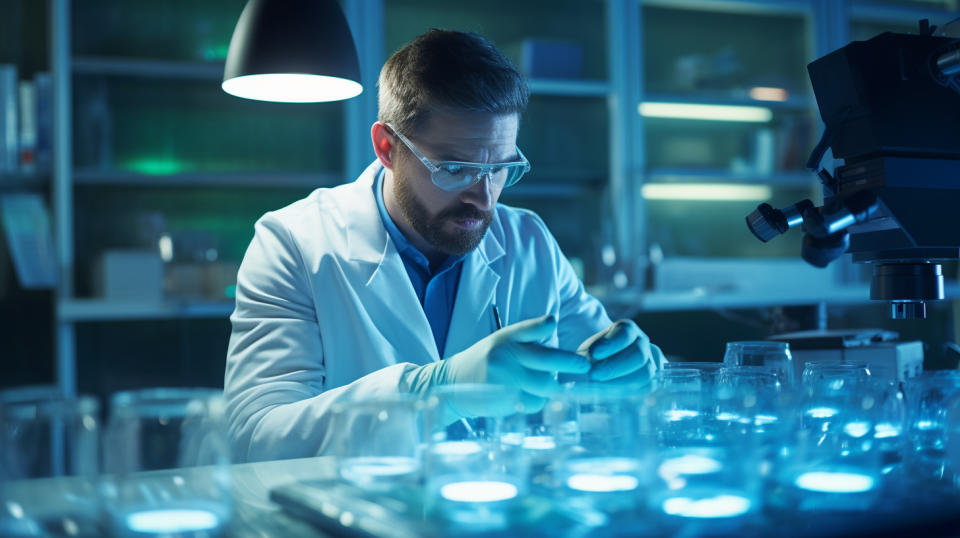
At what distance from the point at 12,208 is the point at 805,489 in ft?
10.1

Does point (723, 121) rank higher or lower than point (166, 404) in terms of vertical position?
higher

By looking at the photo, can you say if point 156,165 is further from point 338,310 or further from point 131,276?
point 338,310

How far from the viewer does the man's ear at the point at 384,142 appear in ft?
5.72

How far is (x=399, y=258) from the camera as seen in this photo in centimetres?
169

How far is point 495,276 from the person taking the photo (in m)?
1.81

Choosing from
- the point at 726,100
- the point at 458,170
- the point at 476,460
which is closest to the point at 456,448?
the point at 476,460

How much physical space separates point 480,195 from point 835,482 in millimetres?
1048

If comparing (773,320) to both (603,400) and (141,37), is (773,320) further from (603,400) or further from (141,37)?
(141,37)

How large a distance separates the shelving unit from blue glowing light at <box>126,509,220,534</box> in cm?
256

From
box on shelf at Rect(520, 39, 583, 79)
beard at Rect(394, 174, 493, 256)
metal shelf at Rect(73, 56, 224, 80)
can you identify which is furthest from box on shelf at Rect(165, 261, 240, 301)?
beard at Rect(394, 174, 493, 256)

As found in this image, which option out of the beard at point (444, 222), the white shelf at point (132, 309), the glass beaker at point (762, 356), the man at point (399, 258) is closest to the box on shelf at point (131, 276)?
the white shelf at point (132, 309)

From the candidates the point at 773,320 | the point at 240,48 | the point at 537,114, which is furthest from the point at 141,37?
the point at 773,320

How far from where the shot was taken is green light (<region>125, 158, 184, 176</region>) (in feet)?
11.1

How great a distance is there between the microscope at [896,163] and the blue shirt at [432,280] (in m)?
0.82
